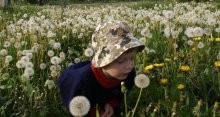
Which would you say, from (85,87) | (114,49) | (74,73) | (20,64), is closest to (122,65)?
(114,49)

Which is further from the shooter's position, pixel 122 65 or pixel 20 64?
pixel 20 64

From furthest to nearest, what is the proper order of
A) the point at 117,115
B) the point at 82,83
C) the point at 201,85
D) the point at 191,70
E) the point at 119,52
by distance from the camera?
the point at 191,70 → the point at 201,85 → the point at 117,115 → the point at 82,83 → the point at 119,52

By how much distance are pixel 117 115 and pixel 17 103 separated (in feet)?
2.27

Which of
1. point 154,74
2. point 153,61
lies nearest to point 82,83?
Answer: point 154,74

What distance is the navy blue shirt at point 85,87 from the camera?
2.62 metres

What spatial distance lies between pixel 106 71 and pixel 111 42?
0.21 metres

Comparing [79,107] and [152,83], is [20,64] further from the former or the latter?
[79,107]

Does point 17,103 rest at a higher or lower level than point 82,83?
lower

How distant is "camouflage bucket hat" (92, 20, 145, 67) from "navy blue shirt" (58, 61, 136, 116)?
0.52ft

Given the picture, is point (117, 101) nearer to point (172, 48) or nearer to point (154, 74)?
point (154, 74)

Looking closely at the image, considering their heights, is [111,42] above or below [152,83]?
above

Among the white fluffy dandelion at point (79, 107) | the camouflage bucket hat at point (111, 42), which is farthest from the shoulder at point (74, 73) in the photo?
the white fluffy dandelion at point (79, 107)

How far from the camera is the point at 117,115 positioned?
2.86 metres

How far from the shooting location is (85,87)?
262 centimetres
